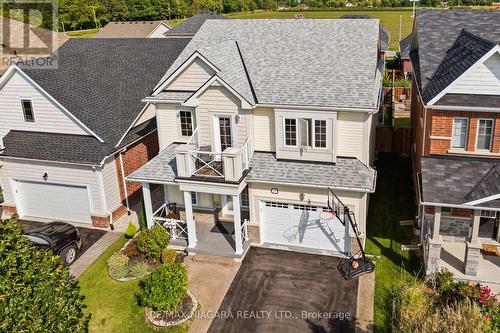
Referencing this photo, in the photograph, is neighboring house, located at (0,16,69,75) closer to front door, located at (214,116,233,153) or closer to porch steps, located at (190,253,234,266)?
front door, located at (214,116,233,153)

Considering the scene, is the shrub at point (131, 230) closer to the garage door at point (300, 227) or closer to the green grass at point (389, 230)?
the garage door at point (300, 227)

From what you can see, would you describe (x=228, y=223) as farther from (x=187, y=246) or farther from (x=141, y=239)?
(x=141, y=239)

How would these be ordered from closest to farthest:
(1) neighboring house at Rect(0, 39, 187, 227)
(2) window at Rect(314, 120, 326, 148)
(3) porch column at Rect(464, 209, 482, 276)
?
(3) porch column at Rect(464, 209, 482, 276) < (2) window at Rect(314, 120, 326, 148) < (1) neighboring house at Rect(0, 39, 187, 227)

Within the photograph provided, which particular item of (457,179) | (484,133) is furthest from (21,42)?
(484,133)

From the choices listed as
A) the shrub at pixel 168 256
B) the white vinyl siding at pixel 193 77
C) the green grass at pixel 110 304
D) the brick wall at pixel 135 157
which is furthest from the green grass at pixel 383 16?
the green grass at pixel 110 304

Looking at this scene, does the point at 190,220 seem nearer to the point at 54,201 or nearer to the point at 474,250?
the point at 54,201

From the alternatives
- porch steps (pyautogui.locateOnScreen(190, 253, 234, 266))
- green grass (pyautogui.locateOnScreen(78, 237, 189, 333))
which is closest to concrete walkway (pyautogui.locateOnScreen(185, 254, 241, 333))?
porch steps (pyautogui.locateOnScreen(190, 253, 234, 266))
